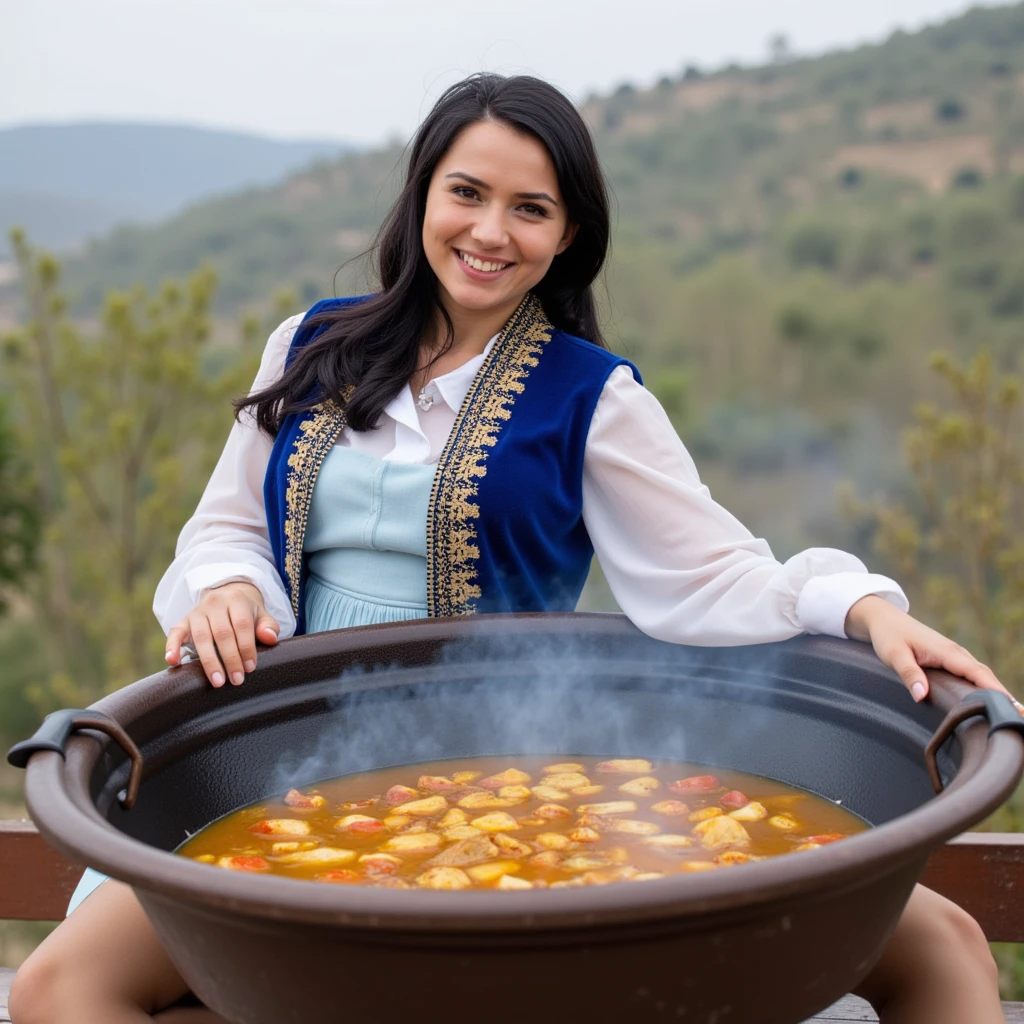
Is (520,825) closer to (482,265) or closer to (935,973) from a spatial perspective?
(935,973)

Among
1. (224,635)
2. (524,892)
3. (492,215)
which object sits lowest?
(224,635)

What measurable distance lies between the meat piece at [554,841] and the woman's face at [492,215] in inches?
39.2

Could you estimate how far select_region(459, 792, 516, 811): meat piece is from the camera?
1.84 m

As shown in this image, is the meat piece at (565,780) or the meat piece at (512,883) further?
the meat piece at (565,780)

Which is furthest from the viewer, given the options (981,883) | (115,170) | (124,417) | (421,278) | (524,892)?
(115,170)

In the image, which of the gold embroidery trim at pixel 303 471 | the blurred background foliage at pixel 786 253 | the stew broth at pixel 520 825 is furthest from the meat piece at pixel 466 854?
the blurred background foliage at pixel 786 253

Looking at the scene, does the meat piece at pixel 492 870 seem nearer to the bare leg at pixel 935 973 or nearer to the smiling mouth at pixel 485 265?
the bare leg at pixel 935 973

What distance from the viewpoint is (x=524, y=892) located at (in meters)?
1.07

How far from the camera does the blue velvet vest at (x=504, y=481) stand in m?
2.24

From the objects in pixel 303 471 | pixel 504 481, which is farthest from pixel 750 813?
pixel 303 471

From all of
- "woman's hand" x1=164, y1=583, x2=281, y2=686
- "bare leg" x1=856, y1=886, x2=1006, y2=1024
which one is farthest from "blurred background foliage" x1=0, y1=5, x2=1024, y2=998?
"bare leg" x1=856, y1=886, x2=1006, y2=1024

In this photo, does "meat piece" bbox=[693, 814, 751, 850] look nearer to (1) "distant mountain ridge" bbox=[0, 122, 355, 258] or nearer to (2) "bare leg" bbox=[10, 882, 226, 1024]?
(2) "bare leg" bbox=[10, 882, 226, 1024]

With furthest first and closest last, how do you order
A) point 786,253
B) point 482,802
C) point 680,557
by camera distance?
point 786,253 → point 680,557 → point 482,802

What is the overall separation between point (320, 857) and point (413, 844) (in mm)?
121
